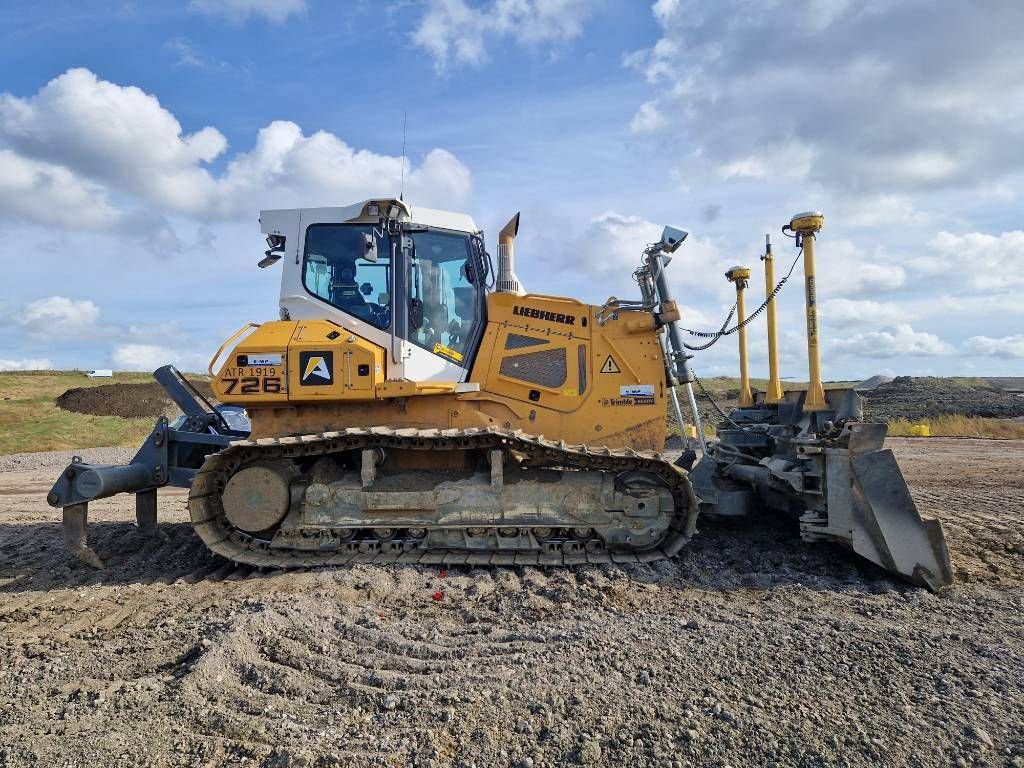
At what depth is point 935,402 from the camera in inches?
1235

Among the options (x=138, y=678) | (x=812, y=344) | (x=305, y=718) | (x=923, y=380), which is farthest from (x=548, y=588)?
(x=923, y=380)

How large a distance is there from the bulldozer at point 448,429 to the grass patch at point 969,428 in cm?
1773

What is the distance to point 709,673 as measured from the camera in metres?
3.88

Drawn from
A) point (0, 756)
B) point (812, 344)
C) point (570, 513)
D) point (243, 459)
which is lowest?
point (0, 756)

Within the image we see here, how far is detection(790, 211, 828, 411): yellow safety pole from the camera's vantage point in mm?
6840

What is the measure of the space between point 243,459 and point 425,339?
78.1 inches

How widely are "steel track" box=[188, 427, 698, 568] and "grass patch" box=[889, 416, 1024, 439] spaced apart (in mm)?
Answer: 18219

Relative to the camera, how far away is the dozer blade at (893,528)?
5355 mm

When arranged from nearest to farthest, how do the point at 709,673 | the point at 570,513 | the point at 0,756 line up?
1. the point at 0,756
2. the point at 709,673
3. the point at 570,513

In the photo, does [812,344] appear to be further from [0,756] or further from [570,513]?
[0,756]

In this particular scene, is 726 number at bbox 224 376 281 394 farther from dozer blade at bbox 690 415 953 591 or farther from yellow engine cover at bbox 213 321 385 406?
dozer blade at bbox 690 415 953 591

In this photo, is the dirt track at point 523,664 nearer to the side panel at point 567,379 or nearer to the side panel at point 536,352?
the side panel at point 567,379

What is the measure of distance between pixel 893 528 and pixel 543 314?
3553 mm

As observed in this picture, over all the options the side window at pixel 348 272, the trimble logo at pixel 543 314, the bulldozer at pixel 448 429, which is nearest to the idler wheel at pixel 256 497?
the bulldozer at pixel 448 429
